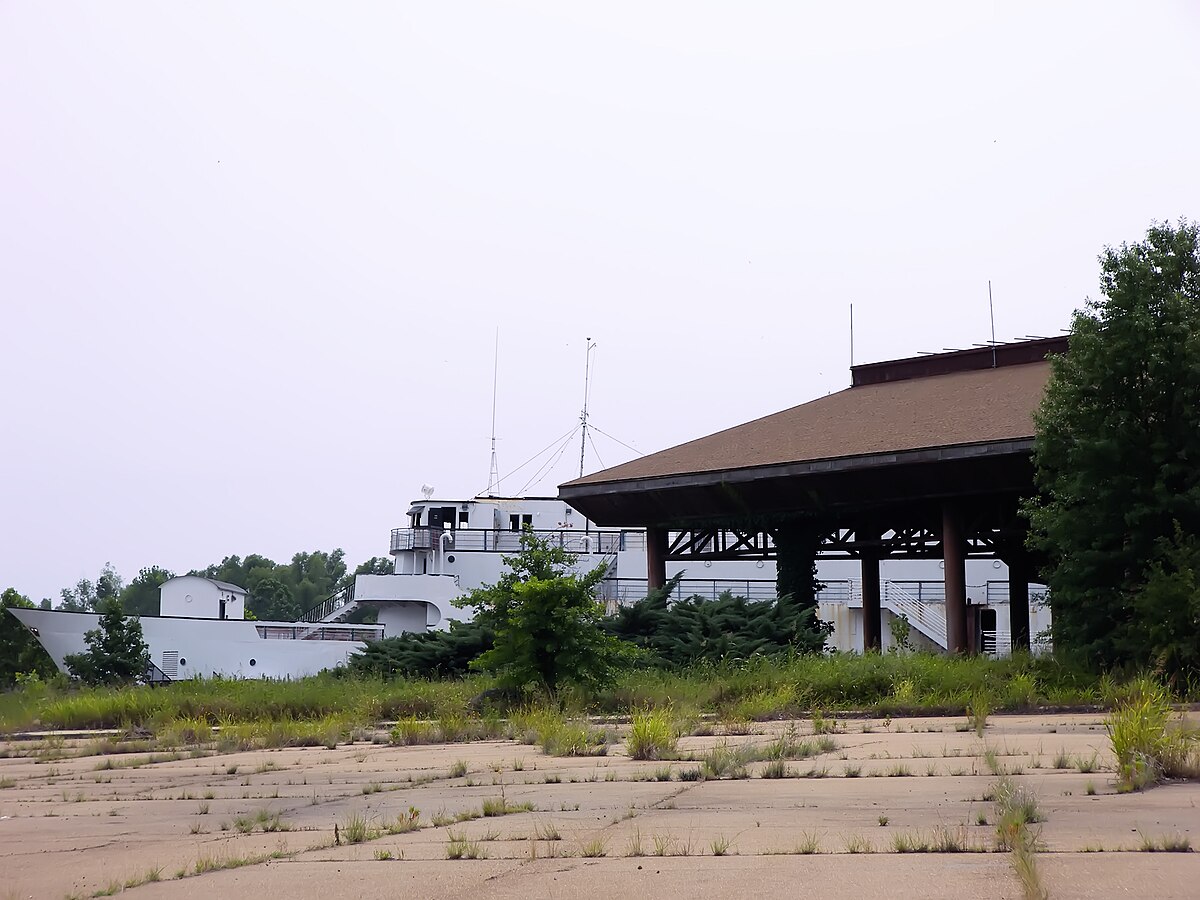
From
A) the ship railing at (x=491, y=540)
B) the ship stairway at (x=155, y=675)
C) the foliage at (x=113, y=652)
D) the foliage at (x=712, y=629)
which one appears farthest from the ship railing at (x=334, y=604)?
the foliage at (x=712, y=629)

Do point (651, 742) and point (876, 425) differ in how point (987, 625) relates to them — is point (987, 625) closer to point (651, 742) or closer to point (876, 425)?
point (876, 425)

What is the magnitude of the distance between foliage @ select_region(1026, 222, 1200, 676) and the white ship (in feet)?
92.0

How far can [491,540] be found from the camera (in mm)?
54219

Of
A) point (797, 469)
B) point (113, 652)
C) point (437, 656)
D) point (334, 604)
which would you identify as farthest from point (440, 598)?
point (797, 469)

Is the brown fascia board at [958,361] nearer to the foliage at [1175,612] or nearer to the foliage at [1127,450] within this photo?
the foliage at [1127,450]

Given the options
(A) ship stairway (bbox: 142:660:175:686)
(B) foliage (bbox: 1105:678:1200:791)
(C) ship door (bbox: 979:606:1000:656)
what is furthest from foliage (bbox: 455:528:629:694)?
(A) ship stairway (bbox: 142:660:175:686)

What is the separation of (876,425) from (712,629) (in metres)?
7.68

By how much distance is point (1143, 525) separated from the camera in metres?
18.7

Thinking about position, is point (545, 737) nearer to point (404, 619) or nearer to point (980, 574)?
point (404, 619)

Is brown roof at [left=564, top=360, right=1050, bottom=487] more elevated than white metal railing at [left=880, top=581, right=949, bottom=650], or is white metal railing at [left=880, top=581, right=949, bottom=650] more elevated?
brown roof at [left=564, top=360, right=1050, bottom=487]

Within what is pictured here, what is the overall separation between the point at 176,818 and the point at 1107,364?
15491 mm

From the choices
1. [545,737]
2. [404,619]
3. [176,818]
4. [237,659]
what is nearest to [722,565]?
[404,619]

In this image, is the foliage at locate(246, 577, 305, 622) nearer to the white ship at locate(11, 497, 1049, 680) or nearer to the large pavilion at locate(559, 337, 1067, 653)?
the white ship at locate(11, 497, 1049, 680)

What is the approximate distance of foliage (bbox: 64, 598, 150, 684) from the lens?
1810 inches
